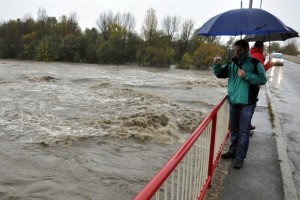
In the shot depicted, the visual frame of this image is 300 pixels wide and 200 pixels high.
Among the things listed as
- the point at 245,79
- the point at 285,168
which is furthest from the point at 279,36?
the point at 285,168

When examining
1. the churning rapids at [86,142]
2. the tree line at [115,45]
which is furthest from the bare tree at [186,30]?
the churning rapids at [86,142]

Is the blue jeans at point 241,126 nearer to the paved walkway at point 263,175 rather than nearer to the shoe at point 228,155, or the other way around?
the shoe at point 228,155

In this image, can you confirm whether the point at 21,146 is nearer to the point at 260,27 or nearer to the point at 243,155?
the point at 243,155

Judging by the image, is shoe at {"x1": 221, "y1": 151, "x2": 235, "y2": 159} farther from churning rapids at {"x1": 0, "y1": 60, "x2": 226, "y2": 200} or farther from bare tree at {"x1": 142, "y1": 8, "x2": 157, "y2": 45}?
bare tree at {"x1": 142, "y1": 8, "x2": 157, "y2": 45}

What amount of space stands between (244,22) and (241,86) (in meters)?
1.09

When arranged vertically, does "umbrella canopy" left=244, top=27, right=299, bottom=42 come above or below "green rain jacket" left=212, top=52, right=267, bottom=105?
above

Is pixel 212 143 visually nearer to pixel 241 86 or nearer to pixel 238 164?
pixel 241 86

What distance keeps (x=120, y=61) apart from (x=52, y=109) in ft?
158

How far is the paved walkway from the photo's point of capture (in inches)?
181

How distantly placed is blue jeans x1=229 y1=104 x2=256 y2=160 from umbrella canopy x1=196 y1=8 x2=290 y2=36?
1.33 m

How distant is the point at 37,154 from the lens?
860cm

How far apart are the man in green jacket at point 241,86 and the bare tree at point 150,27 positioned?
6026 cm

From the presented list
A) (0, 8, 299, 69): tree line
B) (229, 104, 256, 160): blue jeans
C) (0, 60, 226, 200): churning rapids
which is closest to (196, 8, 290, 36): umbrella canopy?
(229, 104, 256, 160): blue jeans

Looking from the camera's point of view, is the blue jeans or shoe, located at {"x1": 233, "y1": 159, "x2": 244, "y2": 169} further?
shoe, located at {"x1": 233, "y1": 159, "x2": 244, "y2": 169}
